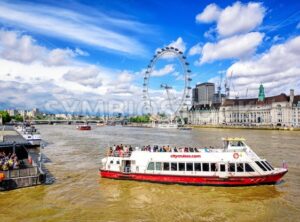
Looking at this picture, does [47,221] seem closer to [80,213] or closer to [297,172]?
[80,213]

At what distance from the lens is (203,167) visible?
91.4ft

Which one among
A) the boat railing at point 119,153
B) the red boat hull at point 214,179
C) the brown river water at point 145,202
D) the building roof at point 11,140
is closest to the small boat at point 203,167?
the red boat hull at point 214,179

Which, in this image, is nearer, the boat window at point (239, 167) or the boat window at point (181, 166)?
the boat window at point (239, 167)

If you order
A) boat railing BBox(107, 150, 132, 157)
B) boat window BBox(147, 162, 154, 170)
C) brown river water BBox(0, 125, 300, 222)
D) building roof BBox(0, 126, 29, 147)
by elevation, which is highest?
building roof BBox(0, 126, 29, 147)

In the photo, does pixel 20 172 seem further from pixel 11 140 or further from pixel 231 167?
pixel 11 140

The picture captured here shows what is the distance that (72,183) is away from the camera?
29828 millimetres

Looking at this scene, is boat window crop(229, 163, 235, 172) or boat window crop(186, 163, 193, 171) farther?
boat window crop(186, 163, 193, 171)

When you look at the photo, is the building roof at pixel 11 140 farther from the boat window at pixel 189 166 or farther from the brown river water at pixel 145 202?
the boat window at pixel 189 166

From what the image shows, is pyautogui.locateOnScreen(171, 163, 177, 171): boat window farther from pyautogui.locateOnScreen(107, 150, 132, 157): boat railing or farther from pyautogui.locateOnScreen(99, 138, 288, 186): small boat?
pyautogui.locateOnScreen(107, 150, 132, 157): boat railing

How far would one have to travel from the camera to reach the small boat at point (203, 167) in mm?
27094

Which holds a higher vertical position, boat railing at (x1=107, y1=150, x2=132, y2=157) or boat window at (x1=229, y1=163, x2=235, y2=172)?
boat railing at (x1=107, y1=150, x2=132, y2=157)

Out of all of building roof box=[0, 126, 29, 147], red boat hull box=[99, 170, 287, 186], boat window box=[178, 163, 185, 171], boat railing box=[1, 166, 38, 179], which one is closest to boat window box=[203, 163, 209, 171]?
red boat hull box=[99, 170, 287, 186]

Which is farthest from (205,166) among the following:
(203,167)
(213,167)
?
(213,167)

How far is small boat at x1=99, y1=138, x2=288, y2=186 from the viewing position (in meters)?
27.1
